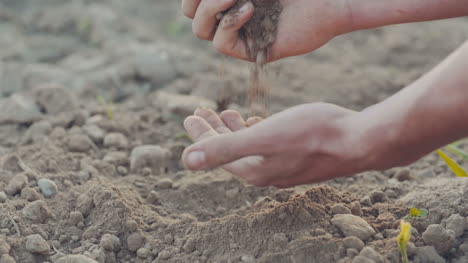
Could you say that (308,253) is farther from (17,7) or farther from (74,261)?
(17,7)

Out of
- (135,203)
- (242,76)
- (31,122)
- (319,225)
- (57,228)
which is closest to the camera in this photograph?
(319,225)

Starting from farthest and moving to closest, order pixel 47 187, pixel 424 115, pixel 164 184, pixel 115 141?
pixel 115 141
pixel 164 184
pixel 47 187
pixel 424 115

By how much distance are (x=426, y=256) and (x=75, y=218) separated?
3.63ft

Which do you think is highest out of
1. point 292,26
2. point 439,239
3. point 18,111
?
point 292,26

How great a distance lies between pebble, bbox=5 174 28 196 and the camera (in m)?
2.10

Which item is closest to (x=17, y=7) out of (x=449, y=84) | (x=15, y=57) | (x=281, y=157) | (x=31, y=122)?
(x=15, y=57)

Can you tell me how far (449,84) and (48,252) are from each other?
125 cm

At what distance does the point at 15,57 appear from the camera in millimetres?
3625

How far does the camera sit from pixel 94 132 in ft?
8.79

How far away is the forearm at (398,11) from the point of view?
6.82ft

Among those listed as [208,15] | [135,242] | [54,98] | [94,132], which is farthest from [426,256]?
[54,98]

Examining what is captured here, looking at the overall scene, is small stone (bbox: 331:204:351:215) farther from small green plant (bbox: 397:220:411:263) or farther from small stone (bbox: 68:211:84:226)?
small stone (bbox: 68:211:84:226)

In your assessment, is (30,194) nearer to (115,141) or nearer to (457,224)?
(115,141)

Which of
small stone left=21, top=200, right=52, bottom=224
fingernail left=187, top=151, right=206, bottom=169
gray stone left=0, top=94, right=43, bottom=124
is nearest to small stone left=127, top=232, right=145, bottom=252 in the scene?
small stone left=21, top=200, right=52, bottom=224
